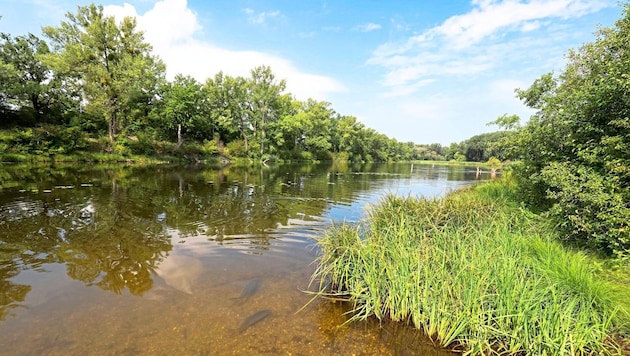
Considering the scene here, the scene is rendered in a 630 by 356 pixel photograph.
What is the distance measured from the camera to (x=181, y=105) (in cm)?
4181

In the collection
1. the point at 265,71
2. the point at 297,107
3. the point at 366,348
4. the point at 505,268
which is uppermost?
the point at 265,71

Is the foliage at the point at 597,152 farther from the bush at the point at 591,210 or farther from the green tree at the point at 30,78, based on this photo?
the green tree at the point at 30,78

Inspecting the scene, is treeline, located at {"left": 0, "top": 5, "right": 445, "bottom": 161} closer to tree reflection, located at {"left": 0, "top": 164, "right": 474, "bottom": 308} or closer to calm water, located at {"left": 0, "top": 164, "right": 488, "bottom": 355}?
tree reflection, located at {"left": 0, "top": 164, "right": 474, "bottom": 308}

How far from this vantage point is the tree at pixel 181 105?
138 feet

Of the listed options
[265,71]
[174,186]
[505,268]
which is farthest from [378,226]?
[265,71]

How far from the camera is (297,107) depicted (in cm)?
6819

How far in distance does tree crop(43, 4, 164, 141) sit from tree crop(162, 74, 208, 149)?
17.6 ft

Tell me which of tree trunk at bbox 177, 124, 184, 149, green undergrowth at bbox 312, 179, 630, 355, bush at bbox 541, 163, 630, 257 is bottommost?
green undergrowth at bbox 312, 179, 630, 355

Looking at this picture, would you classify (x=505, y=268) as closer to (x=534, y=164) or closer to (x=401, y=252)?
(x=401, y=252)

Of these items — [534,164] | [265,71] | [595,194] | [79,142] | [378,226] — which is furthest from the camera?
[265,71]

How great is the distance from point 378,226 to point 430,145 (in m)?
179

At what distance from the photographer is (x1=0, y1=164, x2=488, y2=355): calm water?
4043mm

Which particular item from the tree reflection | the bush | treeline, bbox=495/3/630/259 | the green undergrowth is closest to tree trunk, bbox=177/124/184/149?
the tree reflection

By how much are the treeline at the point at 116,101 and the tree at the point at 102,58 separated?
11 centimetres
